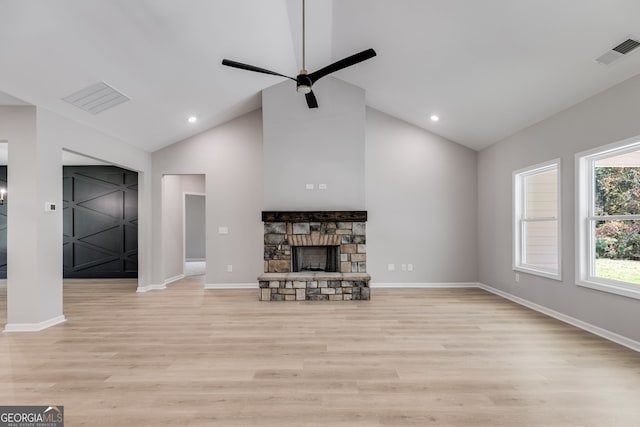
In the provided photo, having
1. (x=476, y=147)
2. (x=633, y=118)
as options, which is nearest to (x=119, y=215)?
(x=476, y=147)

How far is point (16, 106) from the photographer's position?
3.72 metres

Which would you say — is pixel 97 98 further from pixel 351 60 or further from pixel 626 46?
pixel 626 46

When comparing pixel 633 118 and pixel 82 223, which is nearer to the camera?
pixel 633 118

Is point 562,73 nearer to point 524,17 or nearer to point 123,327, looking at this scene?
point 524,17

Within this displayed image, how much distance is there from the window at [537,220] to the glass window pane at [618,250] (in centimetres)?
50

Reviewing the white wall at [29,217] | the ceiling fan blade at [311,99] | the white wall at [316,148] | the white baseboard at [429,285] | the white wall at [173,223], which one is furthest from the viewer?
the white wall at [173,223]

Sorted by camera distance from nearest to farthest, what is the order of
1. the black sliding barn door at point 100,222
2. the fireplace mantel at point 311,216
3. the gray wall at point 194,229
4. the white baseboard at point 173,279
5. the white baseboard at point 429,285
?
the fireplace mantel at point 311,216
the white baseboard at point 429,285
the white baseboard at point 173,279
the black sliding barn door at point 100,222
the gray wall at point 194,229

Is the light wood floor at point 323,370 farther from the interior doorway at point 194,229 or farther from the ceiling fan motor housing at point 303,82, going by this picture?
Result: the interior doorway at point 194,229

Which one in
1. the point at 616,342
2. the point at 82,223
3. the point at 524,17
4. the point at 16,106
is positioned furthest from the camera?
the point at 82,223

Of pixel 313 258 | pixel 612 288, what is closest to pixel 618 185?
pixel 612 288

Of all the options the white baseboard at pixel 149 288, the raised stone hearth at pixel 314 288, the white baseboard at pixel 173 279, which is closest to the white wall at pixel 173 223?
the white baseboard at pixel 173 279

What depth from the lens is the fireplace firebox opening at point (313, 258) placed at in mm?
5727

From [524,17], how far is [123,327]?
525cm

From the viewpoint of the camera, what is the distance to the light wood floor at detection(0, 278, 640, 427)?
2.08m
